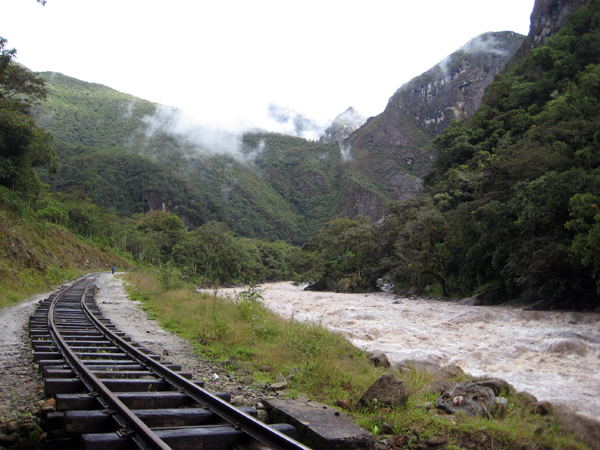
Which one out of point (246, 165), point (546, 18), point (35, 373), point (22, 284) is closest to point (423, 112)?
point (246, 165)

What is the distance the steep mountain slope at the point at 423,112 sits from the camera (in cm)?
16112

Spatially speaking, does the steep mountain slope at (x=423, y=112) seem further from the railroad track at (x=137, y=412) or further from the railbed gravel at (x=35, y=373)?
the railroad track at (x=137, y=412)

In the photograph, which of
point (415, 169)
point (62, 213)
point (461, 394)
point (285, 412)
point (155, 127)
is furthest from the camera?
point (155, 127)

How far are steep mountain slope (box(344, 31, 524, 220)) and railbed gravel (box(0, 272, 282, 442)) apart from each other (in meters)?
150

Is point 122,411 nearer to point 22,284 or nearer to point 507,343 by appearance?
point 507,343

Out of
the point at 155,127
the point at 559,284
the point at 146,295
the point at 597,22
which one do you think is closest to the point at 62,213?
the point at 146,295

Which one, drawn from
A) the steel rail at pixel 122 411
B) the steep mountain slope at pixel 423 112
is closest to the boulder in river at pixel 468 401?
the steel rail at pixel 122 411

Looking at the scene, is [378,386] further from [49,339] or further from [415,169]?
[415,169]

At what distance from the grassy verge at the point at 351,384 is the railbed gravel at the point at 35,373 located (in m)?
0.41

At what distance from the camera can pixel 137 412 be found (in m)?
3.66

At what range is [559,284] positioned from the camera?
18.9m

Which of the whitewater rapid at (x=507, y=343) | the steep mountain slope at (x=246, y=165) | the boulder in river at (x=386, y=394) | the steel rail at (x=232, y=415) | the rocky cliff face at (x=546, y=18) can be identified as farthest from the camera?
the steep mountain slope at (x=246, y=165)

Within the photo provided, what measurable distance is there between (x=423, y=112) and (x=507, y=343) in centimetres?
18648

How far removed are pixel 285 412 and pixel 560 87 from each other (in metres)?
52.0
